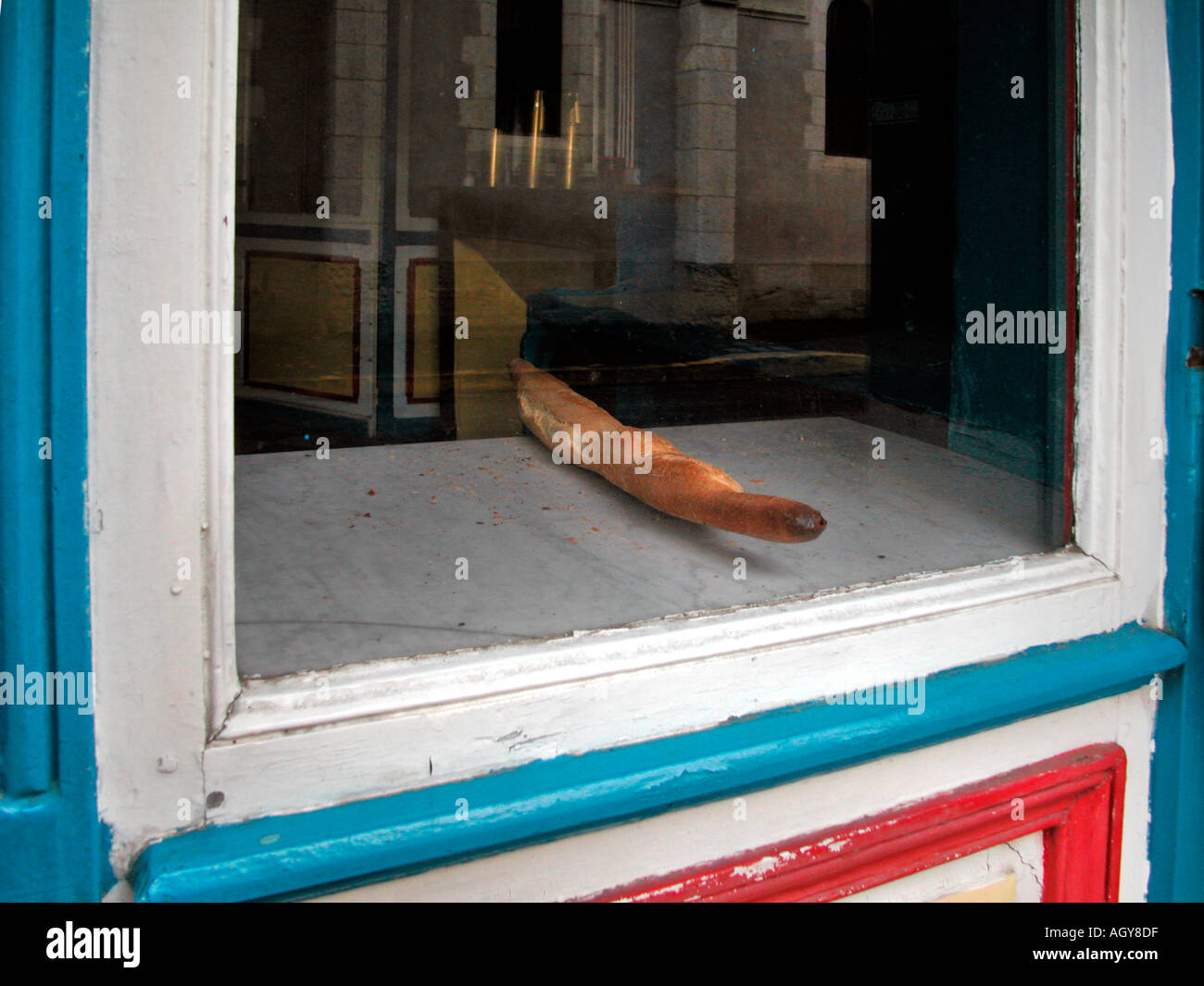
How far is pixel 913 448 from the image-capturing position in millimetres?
1701

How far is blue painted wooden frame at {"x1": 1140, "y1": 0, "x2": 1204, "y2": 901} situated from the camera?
1043 millimetres

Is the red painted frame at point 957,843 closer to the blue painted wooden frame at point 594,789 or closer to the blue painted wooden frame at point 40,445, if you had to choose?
the blue painted wooden frame at point 594,789

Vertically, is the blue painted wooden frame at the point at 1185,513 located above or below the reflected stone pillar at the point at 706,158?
below

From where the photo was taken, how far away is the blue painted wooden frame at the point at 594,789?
26.1 inches

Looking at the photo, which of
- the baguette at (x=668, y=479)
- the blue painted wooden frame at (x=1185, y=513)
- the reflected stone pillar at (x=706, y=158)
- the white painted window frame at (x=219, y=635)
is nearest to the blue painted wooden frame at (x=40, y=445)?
the white painted window frame at (x=219, y=635)

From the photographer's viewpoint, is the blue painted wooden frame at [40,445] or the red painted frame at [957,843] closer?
the blue painted wooden frame at [40,445]

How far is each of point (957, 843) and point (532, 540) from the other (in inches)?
22.2

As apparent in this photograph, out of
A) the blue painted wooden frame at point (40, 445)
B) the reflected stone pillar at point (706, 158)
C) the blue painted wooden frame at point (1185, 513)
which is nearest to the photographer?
the blue painted wooden frame at point (40, 445)

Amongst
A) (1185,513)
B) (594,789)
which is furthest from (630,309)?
(594,789)

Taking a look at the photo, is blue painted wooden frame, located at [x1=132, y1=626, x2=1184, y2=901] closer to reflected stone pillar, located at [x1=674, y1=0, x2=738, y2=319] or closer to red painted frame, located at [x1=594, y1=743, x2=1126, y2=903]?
red painted frame, located at [x1=594, y1=743, x2=1126, y2=903]

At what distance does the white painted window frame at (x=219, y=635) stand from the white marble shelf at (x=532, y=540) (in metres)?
0.07

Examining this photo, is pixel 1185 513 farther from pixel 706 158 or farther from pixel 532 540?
pixel 706 158

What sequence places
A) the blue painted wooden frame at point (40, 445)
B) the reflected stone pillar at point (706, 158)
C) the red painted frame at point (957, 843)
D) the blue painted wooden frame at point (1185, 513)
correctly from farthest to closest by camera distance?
the reflected stone pillar at point (706, 158) → the blue painted wooden frame at point (1185, 513) → the red painted frame at point (957, 843) → the blue painted wooden frame at point (40, 445)

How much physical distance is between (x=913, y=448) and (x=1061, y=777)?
28.9 inches
